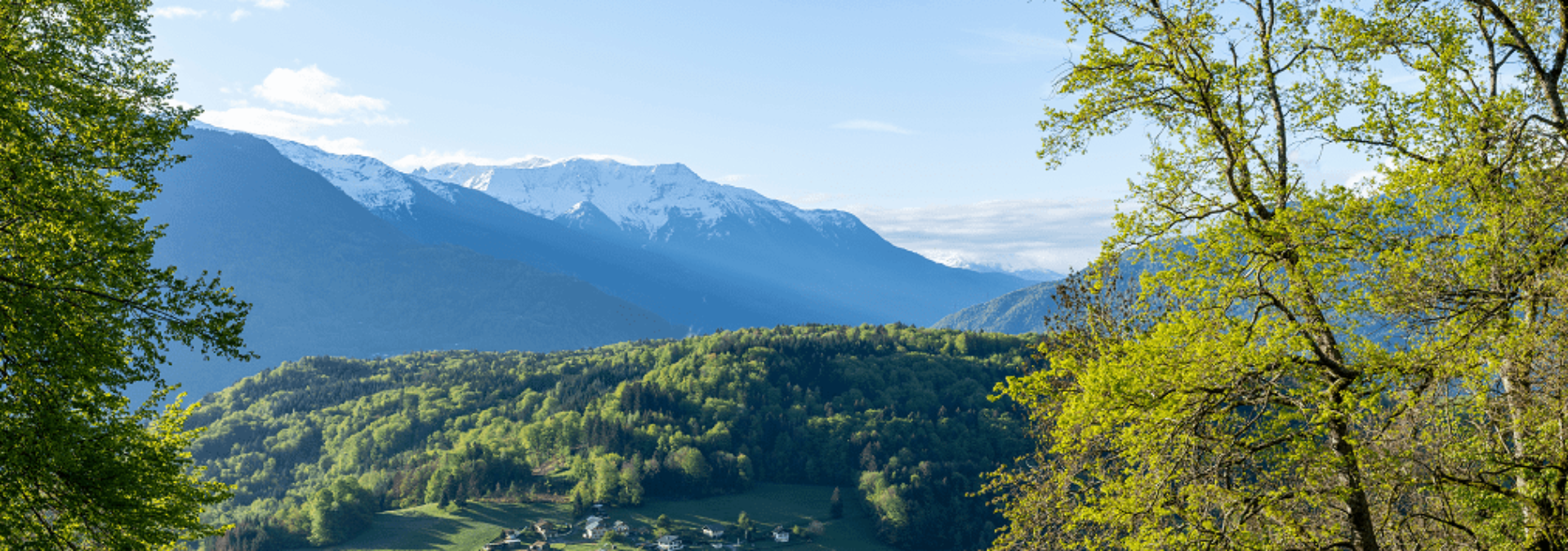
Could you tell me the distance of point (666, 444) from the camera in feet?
514

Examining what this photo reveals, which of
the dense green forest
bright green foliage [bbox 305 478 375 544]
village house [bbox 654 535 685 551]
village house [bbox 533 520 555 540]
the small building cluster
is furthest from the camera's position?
the dense green forest

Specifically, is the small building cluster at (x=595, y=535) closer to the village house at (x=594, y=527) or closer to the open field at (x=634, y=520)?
the village house at (x=594, y=527)

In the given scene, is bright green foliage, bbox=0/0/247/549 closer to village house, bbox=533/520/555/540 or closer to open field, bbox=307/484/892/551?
open field, bbox=307/484/892/551

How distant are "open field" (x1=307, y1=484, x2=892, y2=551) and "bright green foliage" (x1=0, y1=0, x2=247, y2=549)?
106 metres

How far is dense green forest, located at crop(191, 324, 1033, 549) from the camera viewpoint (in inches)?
5123

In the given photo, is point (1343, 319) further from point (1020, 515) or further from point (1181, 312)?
point (1020, 515)

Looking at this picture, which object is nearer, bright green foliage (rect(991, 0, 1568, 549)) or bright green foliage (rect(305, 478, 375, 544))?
bright green foliage (rect(991, 0, 1568, 549))

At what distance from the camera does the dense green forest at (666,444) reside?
130 m

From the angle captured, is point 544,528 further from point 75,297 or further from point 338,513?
point 75,297

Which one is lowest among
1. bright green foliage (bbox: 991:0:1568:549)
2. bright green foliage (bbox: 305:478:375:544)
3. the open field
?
the open field

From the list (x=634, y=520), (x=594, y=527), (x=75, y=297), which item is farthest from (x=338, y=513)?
(x=75, y=297)

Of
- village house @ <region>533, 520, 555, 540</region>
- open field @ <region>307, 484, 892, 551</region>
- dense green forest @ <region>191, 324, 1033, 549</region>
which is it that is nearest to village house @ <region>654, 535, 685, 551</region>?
open field @ <region>307, 484, 892, 551</region>

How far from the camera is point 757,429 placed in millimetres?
172000

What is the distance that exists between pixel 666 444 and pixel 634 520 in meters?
28.4
